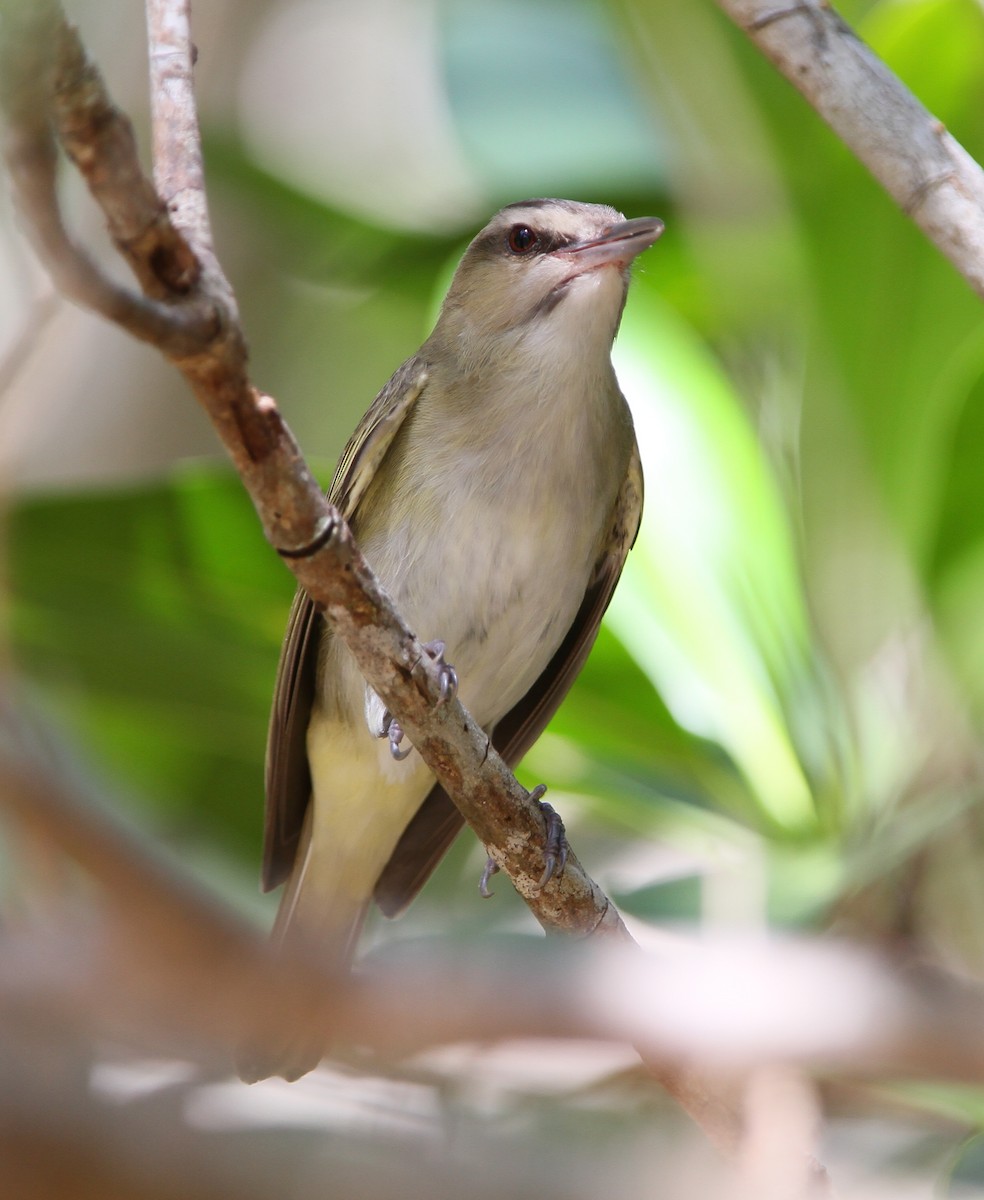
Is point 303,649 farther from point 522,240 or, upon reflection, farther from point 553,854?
point 522,240

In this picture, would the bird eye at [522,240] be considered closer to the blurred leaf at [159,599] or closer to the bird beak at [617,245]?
the bird beak at [617,245]

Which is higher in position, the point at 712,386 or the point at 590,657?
the point at 712,386

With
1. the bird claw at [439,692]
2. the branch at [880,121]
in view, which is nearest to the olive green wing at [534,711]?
the bird claw at [439,692]

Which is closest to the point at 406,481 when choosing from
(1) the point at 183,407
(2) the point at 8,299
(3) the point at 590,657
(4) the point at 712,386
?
(3) the point at 590,657

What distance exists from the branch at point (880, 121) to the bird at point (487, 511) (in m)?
0.64

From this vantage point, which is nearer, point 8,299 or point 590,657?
point 590,657

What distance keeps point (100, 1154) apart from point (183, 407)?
3.68 metres

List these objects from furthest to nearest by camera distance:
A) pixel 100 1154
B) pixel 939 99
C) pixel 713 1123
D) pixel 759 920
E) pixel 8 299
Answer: pixel 8 299 → pixel 939 99 → pixel 759 920 → pixel 713 1123 → pixel 100 1154

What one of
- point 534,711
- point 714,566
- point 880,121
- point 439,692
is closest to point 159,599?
point 534,711

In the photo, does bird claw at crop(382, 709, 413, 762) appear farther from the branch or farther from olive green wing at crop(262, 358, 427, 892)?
the branch

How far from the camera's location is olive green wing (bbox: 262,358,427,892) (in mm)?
2668

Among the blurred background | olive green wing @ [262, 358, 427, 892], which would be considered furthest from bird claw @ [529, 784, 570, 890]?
olive green wing @ [262, 358, 427, 892]

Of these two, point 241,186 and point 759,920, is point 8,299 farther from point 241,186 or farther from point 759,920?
point 759,920

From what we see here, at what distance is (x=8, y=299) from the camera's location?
420cm
